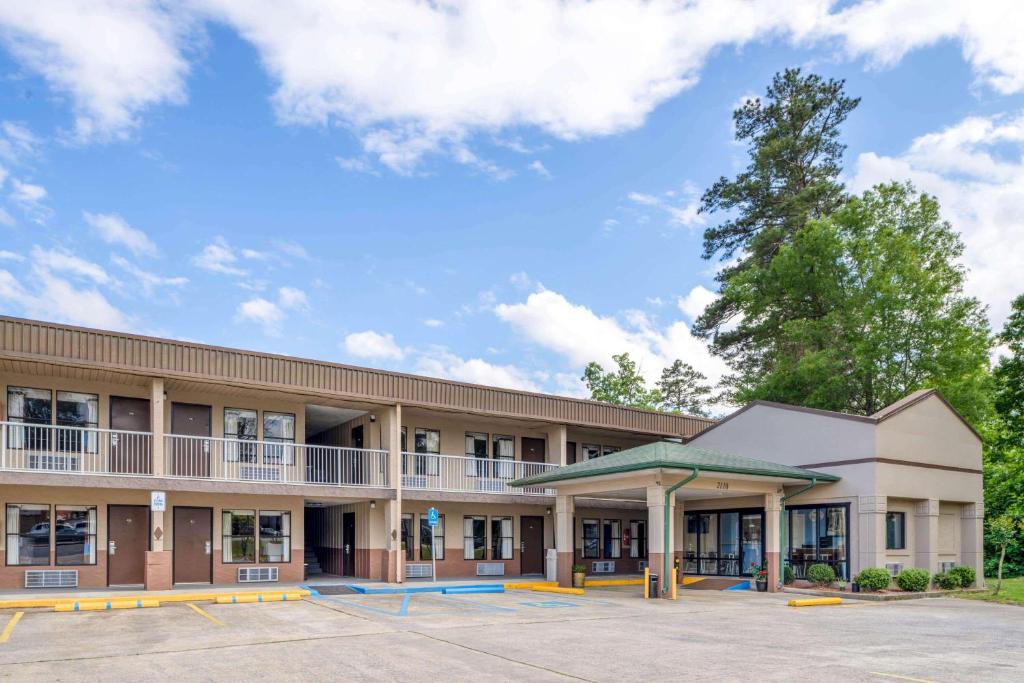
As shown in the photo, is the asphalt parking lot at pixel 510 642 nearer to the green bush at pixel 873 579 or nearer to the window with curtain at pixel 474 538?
the green bush at pixel 873 579

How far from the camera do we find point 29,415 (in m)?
20.5

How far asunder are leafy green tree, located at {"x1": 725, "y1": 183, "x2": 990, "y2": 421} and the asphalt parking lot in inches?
518

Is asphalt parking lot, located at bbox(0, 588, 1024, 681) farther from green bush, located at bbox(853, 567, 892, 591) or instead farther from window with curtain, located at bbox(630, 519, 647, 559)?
window with curtain, located at bbox(630, 519, 647, 559)

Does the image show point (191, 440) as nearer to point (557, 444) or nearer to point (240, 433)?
point (240, 433)

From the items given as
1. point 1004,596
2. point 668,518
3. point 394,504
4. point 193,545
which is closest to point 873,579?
point 1004,596

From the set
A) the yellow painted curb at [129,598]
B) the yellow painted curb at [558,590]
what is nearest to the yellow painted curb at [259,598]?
the yellow painted curb at [129,598]

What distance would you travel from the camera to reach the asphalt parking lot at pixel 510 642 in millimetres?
10711

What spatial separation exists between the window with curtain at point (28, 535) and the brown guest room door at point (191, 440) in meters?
3.21

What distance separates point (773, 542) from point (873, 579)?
263cm

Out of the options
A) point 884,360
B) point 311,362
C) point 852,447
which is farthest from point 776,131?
point 311,362

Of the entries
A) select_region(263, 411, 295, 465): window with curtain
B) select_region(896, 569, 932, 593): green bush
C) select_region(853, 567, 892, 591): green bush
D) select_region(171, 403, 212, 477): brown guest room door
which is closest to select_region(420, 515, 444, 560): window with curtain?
select_region(263, 411, 295, 465): window with curtain

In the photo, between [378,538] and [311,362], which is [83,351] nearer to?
[311,362]

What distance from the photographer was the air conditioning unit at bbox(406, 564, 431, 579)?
2567 cm

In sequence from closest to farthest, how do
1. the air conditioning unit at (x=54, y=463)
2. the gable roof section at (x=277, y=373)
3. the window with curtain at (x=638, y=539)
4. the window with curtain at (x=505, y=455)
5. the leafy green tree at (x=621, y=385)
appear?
the gable roof section at (x=277, y=373) < the air conditioning unit at (x=54, y=463) < the window with curtain at (x=505, y=455) < the window with curtain at (x=638, y=539) < the leafy green tree at (x=621, y=385)
